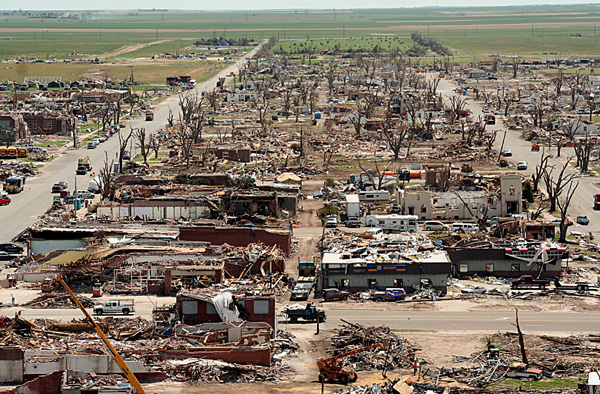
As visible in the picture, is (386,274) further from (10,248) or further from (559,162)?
(559,162)

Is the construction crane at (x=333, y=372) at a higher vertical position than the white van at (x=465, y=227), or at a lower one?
higher

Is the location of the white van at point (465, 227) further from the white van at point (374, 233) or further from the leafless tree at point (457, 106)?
the leafless tree at point (457, 106)

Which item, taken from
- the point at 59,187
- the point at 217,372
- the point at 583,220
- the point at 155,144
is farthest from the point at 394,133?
the point at 217,372

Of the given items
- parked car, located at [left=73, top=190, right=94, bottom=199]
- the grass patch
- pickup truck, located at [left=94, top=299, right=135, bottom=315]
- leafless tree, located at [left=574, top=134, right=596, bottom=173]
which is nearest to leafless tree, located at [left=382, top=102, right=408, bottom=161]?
leafless tree, located at [left=574, top=134, right=596, bottom=173]

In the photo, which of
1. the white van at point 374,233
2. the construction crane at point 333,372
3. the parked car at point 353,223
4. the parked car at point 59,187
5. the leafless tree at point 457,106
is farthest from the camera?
the leafless tree at point 457,106

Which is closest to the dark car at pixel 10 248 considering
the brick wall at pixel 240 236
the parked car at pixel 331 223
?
the brick wall at pixel 240 236

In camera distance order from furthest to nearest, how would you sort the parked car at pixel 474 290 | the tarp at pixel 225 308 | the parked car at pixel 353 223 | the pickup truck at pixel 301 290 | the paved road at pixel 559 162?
the paved road at pixel 559 162
the parked car at pixel 353 223
the parked car at pixel 474 290
the pickup truck at pixel 301 290
the tarp at pixel 225 308

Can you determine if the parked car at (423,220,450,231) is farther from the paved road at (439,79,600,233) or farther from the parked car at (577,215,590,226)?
the parked car at (577,215,590,226)
